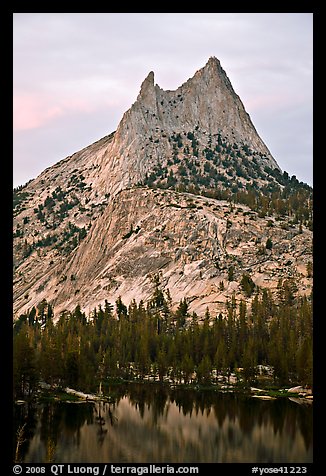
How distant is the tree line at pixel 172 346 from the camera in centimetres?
8300

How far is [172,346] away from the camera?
109 meters

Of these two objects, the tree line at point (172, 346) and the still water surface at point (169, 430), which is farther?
the tree line at point (172, 346)

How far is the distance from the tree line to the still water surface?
666 centimetres

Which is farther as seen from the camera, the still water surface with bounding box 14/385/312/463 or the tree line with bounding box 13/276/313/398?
the tree line with bounding box 13/276/313/398

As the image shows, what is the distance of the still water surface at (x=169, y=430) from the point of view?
170 feet

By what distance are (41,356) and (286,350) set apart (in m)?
41.1

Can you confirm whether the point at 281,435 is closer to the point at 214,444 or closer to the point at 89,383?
the point at 214,444

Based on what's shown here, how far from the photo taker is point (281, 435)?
59531mm

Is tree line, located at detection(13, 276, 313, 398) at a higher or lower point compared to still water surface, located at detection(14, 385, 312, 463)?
higher

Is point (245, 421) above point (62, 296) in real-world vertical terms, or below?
below

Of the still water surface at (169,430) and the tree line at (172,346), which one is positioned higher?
the tree line at (172,346)

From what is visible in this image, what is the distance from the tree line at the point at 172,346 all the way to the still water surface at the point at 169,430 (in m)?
6.66

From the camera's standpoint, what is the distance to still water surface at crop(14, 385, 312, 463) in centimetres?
5188
